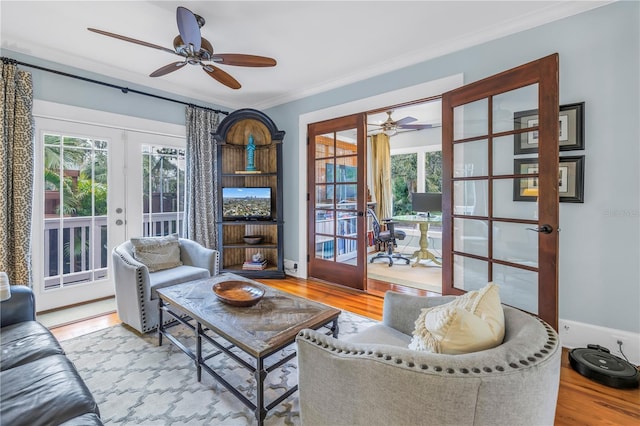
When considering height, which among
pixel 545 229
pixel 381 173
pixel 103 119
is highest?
pixel 103 119

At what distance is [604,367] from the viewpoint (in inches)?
72.1

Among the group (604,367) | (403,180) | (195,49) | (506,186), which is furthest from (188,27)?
(403,180)

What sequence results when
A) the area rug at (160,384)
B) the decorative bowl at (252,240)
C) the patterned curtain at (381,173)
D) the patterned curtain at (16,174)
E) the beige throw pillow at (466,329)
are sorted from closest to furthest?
the beige throw pillow at (466,329) < the area rug at (160,384) < the patterned curtain at (16,174) < the decorative bowl at (252,240) < the patterned curtain at (381,173)

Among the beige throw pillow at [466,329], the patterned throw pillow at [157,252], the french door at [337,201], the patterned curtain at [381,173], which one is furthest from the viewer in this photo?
the patterned curtain at [381,173]

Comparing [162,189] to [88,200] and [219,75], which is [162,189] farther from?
[219,75]

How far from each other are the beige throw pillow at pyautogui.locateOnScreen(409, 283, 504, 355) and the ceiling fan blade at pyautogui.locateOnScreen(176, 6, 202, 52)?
85.2 inches

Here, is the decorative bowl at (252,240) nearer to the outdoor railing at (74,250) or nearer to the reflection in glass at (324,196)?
the reflection in glass at (324,196)

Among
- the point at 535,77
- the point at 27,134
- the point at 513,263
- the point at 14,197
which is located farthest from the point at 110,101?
the point at 513,263

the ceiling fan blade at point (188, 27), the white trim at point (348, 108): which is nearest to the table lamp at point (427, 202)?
the white trim at point (348, 108)

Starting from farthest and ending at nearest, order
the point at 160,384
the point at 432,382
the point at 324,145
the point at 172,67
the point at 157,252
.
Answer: the point at 324,145
the point at 157,252
the point at 172,67
the point at 160,384
the point at 432,382

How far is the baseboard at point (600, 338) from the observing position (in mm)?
1996

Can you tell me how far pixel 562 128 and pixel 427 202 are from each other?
9.15 ft

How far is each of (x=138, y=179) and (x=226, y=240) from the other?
1.41 meters

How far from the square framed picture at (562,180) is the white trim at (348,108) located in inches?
41.4
